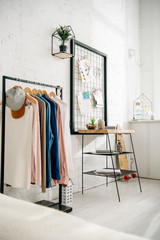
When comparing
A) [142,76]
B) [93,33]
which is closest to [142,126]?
[142,76]

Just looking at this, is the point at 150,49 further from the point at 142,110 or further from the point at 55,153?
the point at 55,153

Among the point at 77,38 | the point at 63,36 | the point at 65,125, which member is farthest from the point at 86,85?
the point at 65,125

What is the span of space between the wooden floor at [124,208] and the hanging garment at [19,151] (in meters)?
0.70

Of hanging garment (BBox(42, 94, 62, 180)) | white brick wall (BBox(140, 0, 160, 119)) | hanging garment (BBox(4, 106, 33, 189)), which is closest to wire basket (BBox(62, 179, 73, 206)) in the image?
hanging garment (BBox(42, 94, 62, 180))


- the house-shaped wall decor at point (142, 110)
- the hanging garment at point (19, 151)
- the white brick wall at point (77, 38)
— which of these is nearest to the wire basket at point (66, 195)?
the white brick wall at point (77, 38)

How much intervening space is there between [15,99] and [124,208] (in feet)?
5.00

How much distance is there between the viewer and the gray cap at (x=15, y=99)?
1.78 meters

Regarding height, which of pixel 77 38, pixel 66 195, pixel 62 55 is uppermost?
pixel 77 38

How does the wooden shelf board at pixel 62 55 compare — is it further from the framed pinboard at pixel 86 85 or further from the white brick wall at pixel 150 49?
the white brick wall at pixel 150 49

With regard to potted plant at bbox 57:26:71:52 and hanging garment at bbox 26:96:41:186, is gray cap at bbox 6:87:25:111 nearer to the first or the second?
hanging garment at bbox 26:96:41:186

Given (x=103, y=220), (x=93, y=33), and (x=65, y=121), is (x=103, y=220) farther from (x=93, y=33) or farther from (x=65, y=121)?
(x=93, y=33)

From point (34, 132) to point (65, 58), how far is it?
1368 mm

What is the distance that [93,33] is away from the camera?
11.3ft

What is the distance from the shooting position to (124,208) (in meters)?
2.36
